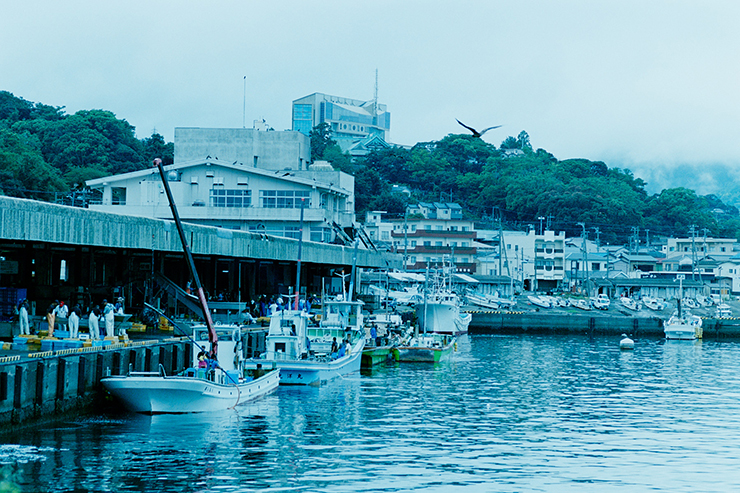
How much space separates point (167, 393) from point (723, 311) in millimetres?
96960

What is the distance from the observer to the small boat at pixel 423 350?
2287 inches

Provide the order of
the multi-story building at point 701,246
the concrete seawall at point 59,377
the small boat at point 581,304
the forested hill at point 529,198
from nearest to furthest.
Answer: the concrete seawall at point 59,377 → the small boat at point 581,304 → the multi-story building at point 701,246 → the forested hill at point 529,198

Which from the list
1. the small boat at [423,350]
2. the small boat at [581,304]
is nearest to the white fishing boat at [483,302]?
the small boat at [581,304]

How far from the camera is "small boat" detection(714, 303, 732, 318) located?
112569mm

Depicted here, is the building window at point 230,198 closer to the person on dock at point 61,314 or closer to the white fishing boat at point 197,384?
the white fishing boat at point 197,384

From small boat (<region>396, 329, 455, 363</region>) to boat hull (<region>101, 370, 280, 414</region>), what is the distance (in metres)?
26.0

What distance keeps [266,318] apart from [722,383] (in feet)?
83.3

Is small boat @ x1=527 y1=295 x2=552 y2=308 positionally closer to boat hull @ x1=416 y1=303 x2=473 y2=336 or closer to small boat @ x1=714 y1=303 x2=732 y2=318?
small boat @ x1=714 y1=303 x2=732 y2=318

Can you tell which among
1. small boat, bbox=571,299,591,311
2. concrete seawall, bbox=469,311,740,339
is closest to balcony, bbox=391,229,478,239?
small boat, bbox=571,299,591,311

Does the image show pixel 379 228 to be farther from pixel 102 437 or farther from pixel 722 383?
pixel 102 437

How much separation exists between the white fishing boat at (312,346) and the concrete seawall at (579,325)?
46.7m

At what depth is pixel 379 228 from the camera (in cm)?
14100

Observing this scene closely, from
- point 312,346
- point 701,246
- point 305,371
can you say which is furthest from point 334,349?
point 701,246

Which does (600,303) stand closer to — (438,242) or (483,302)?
(483,302)
